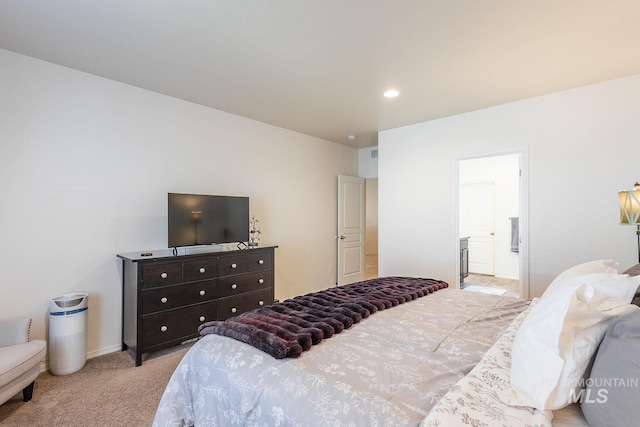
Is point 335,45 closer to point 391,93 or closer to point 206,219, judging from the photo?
point 391,93

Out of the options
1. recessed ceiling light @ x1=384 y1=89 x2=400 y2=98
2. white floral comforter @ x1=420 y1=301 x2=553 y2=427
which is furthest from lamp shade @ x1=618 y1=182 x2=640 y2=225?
recessed ceiling light @ x1=384 y1=89 x2=400 y2=98

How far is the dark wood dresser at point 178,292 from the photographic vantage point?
8.64ft

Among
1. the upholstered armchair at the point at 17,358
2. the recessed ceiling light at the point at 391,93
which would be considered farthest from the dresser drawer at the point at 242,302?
the recessed ceiling light at the point at 391,93

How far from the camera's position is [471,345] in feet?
4.61

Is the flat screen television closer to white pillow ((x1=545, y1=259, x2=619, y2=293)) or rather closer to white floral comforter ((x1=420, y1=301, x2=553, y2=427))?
white floral comforter ((x1=420, y1=301, x2=553, y2=427))

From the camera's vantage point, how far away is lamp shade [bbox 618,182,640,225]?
2.03m

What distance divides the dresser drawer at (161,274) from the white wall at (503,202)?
17.9 feet

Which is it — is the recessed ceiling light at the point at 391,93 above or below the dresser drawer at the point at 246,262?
above

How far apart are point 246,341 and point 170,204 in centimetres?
209

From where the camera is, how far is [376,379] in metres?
1.12

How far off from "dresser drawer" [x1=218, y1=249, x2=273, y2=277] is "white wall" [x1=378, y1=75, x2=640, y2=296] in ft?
6.78

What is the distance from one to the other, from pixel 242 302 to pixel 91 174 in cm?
200

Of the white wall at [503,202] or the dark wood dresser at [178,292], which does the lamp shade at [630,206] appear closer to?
the dark wood dresser at [178,292]

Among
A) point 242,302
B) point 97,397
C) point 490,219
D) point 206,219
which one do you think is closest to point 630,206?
point 242,302
